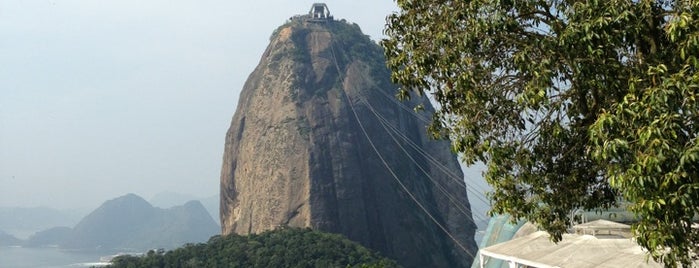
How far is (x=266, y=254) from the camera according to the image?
4191 cm

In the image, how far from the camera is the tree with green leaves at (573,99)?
6609 mm

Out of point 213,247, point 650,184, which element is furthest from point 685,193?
point 213,247

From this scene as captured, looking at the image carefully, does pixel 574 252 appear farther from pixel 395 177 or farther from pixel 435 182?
pixel 435 182

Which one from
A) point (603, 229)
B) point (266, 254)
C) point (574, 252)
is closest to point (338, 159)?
point (266, 254)

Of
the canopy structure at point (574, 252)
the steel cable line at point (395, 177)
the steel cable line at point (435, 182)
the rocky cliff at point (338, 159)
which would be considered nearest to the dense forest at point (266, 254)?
the rocky cliff at point (338, 159)

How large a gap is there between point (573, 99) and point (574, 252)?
239 inches

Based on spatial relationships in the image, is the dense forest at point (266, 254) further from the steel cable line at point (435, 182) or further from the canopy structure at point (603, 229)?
the steel cable line at point (435, 182)

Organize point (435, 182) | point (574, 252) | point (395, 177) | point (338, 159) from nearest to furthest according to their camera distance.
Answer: point (574, 252) < point (338, 159) < point (395, 177) < point (435, 182)

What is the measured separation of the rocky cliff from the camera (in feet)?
201

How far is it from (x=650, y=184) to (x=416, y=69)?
12.0 ft

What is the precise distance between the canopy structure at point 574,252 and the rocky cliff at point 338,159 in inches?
1675

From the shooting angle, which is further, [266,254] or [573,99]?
[266,254]

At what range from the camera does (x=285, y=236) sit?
152 ft

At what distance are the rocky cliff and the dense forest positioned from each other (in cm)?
1310
